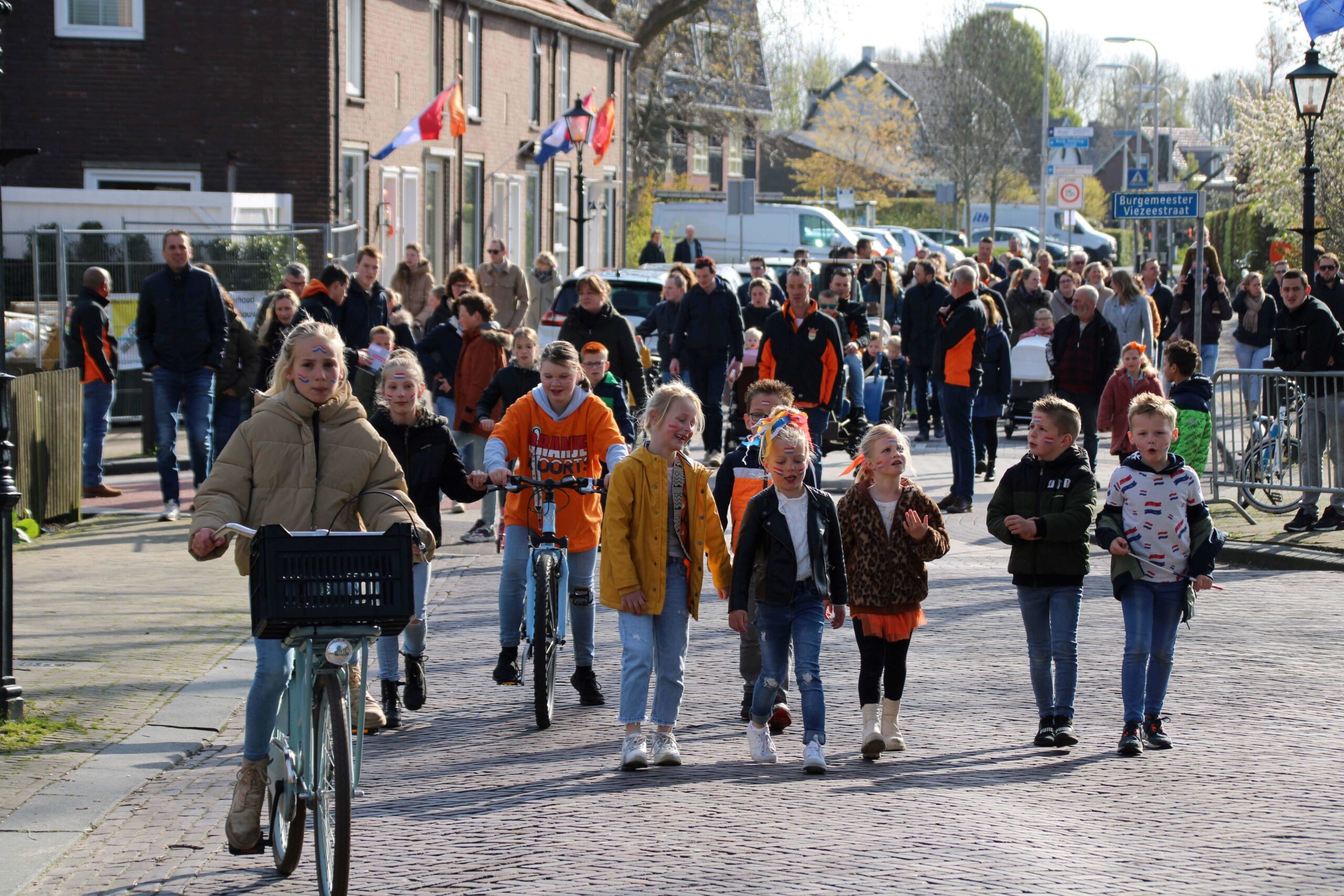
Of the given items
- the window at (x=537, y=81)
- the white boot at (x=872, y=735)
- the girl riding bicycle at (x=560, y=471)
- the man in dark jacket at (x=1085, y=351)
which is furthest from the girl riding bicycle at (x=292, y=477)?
the window at (x=537, y=81)

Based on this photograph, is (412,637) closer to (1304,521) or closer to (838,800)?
(838,800)

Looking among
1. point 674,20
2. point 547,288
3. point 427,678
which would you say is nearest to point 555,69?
point 674,20

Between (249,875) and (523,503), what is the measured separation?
298 centimetres

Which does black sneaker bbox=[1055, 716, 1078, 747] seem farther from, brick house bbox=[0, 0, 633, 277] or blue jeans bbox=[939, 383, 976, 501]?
brick house bbox=[0, 0, 633, 277]

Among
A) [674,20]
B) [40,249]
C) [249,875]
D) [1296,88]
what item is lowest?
[249,875]

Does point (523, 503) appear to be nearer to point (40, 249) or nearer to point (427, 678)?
point (427, 678)

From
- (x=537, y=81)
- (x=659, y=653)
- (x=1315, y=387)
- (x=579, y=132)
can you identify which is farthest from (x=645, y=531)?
(x=537, y=81)

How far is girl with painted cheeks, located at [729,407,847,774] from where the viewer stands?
6.76 metres

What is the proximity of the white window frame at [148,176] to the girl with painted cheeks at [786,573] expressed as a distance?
19.3 metres

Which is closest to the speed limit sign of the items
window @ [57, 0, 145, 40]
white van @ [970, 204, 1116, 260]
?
white van @ [970, 204, 1116, 260]

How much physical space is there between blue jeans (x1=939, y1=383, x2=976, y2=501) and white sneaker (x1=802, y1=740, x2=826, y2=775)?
25.5 ft

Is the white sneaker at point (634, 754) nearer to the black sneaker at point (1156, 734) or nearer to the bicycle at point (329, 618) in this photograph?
the bicycle at point (329, 618)

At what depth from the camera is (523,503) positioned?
8.14 metres

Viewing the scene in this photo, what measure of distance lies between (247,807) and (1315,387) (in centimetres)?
969
